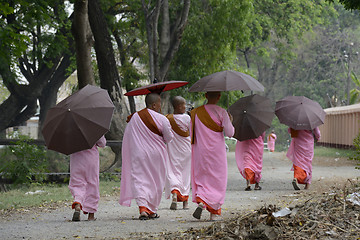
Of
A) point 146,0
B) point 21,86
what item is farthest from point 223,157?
point 21,86

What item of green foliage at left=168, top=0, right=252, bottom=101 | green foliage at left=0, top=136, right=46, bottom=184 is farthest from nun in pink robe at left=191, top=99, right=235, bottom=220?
green foliage at left=168, top=0, right=252, bottom=101

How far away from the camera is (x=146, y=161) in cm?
910

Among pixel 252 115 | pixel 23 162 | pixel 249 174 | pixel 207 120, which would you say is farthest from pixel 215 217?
pixel 23 162

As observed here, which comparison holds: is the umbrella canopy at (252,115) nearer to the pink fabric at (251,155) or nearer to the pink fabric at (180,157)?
the pink fabric at (251,155)

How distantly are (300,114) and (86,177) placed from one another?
6.08m

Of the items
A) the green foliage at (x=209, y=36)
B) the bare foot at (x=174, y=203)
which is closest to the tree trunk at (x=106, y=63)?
the green foliage at (x=209, y=36)

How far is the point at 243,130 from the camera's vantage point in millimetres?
13266

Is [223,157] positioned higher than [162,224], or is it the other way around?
[223,157]

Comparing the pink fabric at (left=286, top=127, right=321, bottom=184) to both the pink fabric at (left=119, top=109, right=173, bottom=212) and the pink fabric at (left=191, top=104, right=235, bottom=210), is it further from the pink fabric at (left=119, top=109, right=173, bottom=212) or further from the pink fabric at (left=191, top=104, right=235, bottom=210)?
the pink fabric at (left=119, top=109, right=173, bottom=212)

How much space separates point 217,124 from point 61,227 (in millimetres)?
2706

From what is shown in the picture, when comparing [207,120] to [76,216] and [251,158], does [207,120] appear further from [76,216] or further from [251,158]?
[251,158]

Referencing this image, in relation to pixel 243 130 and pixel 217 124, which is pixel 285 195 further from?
pixel 217 124

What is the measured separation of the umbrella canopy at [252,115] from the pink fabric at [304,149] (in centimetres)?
143

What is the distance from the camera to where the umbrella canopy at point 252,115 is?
1306 cm
